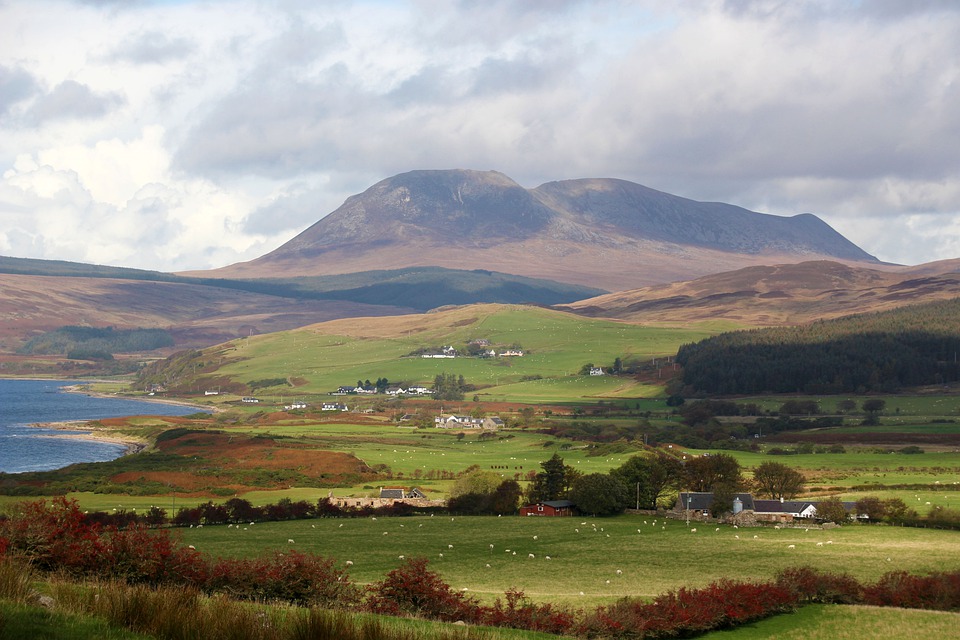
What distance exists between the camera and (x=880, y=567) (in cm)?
4353

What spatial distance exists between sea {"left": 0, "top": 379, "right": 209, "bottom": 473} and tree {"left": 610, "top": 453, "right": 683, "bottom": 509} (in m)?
52.5

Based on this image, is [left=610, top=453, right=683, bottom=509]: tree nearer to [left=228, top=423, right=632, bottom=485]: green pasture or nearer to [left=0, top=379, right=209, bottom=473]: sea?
[left=228, top=423, right=632, bottom=485]: green pasture

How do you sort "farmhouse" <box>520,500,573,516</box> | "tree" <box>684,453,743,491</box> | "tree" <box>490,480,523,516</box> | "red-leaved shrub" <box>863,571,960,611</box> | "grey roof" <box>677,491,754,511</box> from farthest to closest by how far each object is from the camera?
1. "tree" <box>684,453,743,491</box>
2. "farmhouse" <box>520,500,573,516</box>
3. "tree" <box>490,480,523,516</box>
4. "grey roof" <box>677,491,754,511</box>
5. "red-leaved shrub" <box>863,571,960,611</box>

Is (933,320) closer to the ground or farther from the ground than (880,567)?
farther from the ground

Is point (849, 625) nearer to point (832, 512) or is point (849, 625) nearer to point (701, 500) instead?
point (832, 512)

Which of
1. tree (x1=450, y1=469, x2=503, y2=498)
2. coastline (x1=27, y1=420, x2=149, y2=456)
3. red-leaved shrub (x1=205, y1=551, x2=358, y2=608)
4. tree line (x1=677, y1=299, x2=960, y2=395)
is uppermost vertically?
tree line (x1=677, y1=299, x2=960, y2=395)

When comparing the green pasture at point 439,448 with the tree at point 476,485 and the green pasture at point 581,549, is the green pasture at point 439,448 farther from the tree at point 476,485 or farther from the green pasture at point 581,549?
the green pasture at point 581,549

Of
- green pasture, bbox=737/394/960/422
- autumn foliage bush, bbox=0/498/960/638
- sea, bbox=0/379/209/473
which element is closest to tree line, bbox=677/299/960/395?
green pasture, bbox=737/394/960/422

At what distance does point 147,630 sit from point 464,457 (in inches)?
3144

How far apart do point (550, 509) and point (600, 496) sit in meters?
3.32

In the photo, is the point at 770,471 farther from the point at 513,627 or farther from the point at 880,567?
the point at 513,627

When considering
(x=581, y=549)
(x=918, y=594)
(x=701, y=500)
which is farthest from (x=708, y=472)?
(x=918, y=594)

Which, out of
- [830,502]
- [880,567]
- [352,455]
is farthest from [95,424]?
[880,567]

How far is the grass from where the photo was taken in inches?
1219
